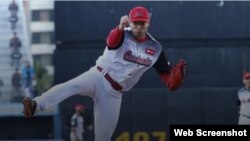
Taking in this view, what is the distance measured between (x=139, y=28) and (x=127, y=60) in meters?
0.34

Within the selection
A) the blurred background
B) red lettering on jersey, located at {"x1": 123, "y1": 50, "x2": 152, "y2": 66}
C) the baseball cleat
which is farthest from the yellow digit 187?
the baseball cleat

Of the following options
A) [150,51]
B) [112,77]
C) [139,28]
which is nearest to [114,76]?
[112,77]

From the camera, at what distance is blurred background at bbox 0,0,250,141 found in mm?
11070

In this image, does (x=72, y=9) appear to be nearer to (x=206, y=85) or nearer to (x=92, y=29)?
(x=92, y=29)

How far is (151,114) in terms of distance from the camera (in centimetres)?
1109

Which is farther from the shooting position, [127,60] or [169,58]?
[169,58]

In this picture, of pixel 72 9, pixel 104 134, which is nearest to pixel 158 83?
pixel 72 9

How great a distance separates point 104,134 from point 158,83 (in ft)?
20.8

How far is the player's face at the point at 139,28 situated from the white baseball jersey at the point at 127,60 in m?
0.07

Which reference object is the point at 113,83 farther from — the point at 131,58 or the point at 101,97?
the point at 131,58

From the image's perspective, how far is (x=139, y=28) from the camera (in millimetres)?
4879

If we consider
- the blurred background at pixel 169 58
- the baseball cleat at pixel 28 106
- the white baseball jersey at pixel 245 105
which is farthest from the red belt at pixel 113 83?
the blurred background at pixel 169 58

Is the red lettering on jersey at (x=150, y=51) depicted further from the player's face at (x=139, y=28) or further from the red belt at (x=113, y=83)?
the red belt at (x=113, y=83)

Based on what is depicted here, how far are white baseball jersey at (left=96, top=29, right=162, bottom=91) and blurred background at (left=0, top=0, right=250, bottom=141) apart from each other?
19.3 feet
